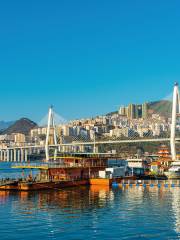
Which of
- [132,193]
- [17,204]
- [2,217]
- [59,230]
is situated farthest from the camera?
[132,193]

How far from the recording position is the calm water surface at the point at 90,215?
2612cm

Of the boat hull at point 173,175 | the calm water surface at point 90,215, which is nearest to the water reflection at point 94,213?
the calm water surface at point 90,215

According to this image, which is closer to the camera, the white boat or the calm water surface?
the calm water surface

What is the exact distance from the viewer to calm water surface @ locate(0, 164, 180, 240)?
26125mm

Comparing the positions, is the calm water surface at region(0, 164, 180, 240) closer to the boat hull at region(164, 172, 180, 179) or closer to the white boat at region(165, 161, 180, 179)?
the boat hull at region(164, 172, 180, 179)

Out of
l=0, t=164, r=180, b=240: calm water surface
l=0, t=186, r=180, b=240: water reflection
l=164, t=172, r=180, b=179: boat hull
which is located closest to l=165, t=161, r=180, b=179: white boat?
l=164, t=172, r=180, b=179: boat hull

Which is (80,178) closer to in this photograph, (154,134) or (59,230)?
(59,230)

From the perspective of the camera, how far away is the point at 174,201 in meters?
38.9

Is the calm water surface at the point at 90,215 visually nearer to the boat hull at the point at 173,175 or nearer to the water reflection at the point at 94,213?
the water reflection at the point at 94,213

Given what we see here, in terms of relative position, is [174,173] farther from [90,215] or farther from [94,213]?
[90,215]

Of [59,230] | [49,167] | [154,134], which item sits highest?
[154,134]

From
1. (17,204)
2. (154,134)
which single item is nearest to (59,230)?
(17,204)

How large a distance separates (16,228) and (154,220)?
9129mm

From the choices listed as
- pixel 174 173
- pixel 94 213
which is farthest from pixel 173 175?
pixel 94 213
